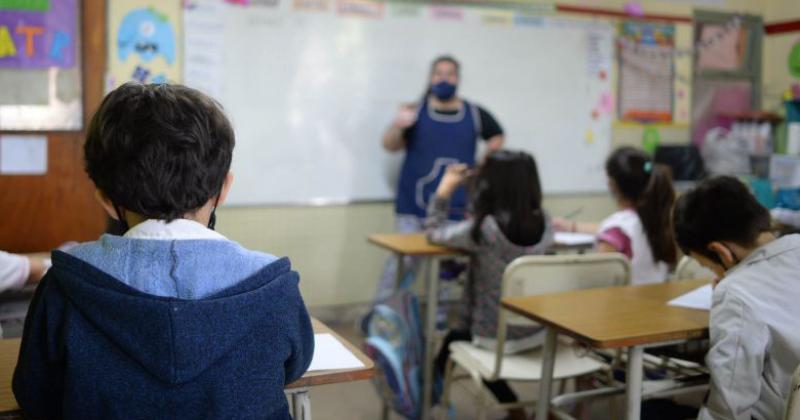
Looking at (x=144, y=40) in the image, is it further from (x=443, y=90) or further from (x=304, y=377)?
(x=304, y=377)

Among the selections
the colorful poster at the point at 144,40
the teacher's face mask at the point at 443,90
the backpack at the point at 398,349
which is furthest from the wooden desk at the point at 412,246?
the colorful poster at the point at 144,40

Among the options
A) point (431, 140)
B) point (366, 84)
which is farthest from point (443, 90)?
point (366, 84)

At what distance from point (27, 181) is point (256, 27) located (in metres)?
1.34

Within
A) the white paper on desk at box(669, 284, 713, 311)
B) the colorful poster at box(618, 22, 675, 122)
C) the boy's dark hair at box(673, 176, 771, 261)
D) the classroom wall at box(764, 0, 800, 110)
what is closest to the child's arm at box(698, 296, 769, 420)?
the boy's dark hair at box(673, 176, 771, 261)

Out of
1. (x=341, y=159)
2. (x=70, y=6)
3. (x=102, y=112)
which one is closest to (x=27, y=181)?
(x=70, y=6)

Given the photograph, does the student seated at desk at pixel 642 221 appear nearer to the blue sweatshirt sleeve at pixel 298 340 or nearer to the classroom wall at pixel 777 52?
the blue sweatshirt sleeve at pixel 298 340

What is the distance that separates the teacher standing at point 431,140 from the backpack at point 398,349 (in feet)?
4.48

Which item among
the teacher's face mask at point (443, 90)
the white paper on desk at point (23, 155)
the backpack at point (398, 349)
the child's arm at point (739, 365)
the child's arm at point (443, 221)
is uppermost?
the teacher's face mask at point (443, 90)

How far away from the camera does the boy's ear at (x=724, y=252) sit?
1.76 m

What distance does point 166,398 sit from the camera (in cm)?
105

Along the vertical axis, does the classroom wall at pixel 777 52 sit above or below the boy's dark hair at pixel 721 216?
above

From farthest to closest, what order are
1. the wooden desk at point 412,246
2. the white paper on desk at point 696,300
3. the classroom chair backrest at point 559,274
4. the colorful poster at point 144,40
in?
the colorful poster at point 144,40 < the wooden desk at point 412,246 < the classroom chair backrest at point 559,274 < the white paper on desk at point 696,300

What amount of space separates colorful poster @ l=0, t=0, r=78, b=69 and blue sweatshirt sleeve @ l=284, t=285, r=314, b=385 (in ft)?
8.11

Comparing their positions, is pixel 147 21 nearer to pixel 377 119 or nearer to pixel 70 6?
pixel 70 6
